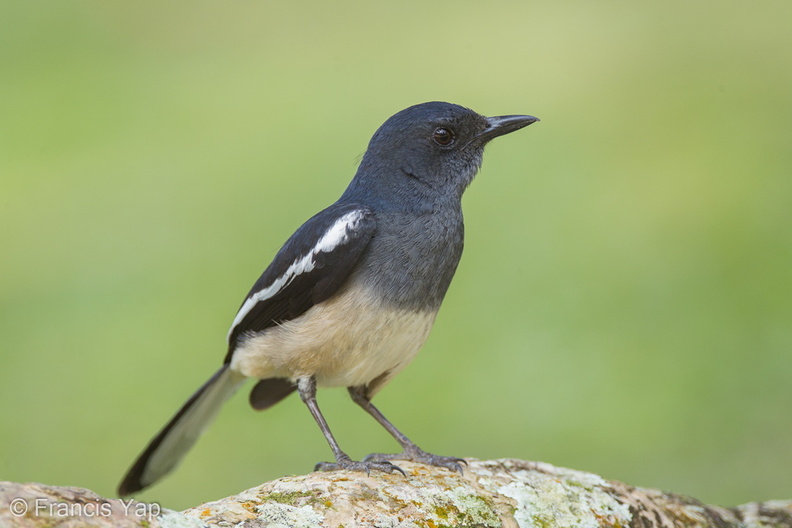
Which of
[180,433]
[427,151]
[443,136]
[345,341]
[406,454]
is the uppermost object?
[443,136]

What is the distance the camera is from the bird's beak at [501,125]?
5129 mm

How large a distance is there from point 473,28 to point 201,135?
4.92m

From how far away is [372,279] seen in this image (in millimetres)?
4566

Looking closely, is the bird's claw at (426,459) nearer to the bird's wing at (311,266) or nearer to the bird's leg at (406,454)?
the bird's leg at (406,454)

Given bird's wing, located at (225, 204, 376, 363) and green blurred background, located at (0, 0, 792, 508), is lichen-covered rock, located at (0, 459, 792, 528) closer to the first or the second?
bird's wing, located at (225, 204, 376, 363)

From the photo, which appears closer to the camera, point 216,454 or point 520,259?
point 216,454

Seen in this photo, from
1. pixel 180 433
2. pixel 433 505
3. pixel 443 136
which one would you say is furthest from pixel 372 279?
pixel 180 433

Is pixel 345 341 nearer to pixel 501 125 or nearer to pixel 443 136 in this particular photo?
pixel 443 136

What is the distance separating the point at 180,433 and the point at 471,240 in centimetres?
492

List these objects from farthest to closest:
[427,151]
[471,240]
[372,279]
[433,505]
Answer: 1. [471,240]
2. [427,151]
3. [372,279]
4. [433,505]

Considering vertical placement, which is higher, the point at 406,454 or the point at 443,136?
the point at 443,136

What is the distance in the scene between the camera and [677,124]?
12000mm

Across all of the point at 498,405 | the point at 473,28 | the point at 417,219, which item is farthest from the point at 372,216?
the point at 473,28

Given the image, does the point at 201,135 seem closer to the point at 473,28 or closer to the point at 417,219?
the point at 473,28
